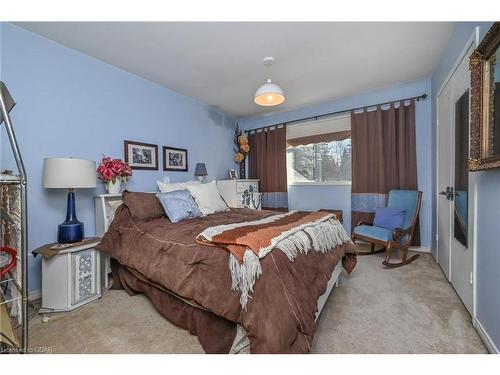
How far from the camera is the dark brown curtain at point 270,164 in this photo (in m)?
4.24

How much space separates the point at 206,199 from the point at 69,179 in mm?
1369


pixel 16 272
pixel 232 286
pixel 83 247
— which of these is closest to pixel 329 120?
pixel 232 286

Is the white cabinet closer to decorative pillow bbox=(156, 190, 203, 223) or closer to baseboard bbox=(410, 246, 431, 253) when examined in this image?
decorative pillow bbox=(156, 190, 203, 223)

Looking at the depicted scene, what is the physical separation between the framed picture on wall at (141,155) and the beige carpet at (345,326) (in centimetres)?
153

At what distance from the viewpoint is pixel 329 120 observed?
12.5 feet

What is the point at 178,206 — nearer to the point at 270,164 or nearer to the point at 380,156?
the point at 270,164

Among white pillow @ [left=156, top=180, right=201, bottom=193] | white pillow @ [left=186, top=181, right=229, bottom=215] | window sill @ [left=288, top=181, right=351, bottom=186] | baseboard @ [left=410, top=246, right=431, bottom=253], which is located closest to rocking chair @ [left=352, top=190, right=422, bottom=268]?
baseboard @ [left=410, top=246, right=431, bottom=253]

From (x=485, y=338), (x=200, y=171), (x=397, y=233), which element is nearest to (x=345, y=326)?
(x=485, y=338)

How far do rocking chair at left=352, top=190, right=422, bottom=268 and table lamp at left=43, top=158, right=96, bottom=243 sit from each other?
10.3ft

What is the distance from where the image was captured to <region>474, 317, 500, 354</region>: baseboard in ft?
4.20

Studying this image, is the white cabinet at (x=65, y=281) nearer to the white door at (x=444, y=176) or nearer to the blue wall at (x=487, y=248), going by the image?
the blue wall at (x=487, y=248)

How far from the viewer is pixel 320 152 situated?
4.02 meters

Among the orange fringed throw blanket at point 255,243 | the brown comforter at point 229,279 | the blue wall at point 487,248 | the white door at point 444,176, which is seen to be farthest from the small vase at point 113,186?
the white door at point 444,176
